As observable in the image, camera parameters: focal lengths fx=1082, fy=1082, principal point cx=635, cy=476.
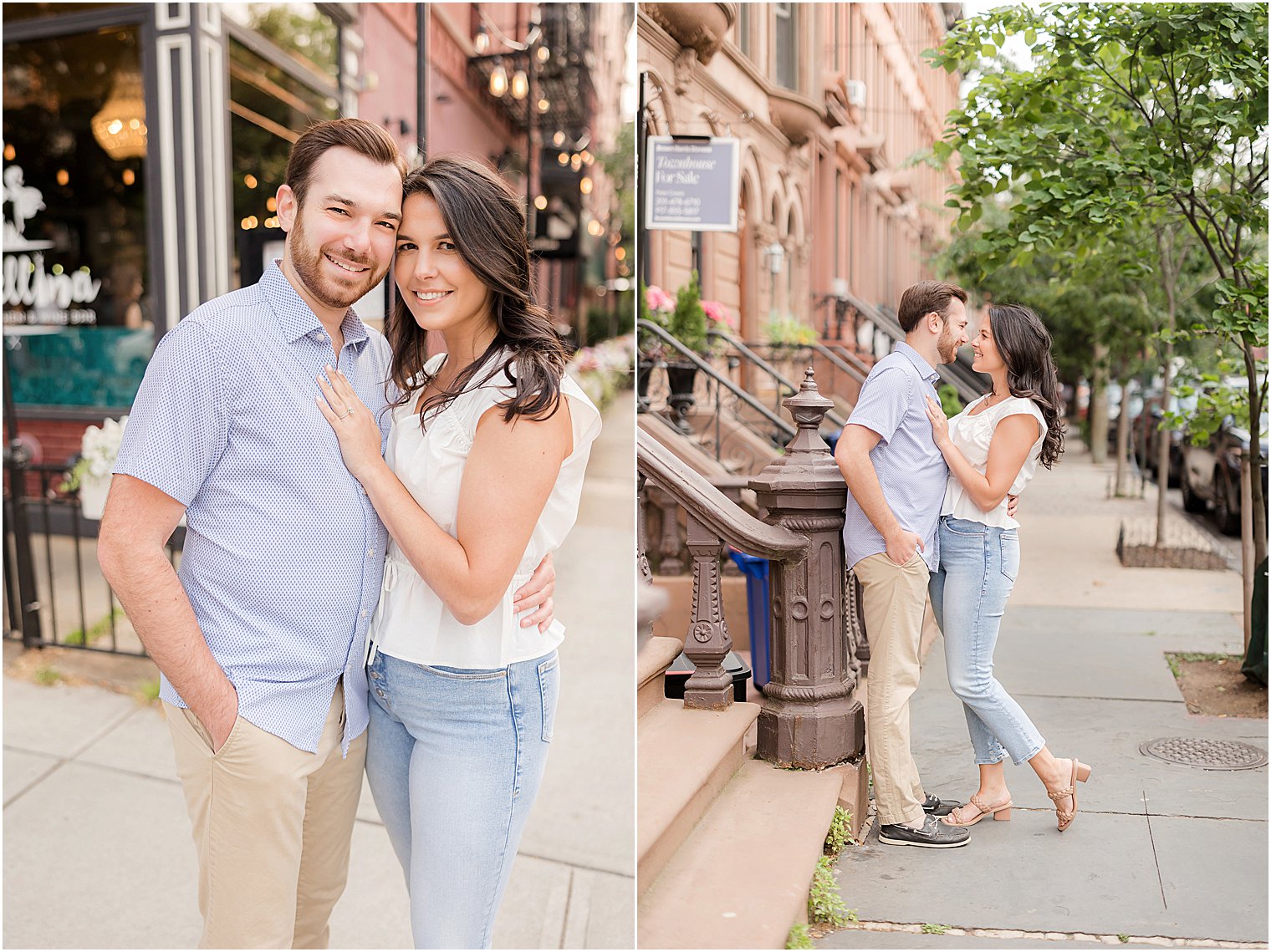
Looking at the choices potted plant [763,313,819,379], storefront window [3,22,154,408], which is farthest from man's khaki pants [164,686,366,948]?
storefront window [3,22,154,408]

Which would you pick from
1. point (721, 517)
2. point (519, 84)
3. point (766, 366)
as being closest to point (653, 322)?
point (766, 366)

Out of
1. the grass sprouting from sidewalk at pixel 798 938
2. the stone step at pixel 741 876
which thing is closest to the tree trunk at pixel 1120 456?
the stone step at pixel 741 876

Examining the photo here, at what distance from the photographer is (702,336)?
21.0ft

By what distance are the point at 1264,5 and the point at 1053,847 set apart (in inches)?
109

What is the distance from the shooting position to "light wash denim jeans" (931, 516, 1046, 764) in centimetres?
294

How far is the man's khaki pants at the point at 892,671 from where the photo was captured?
10.4 ft

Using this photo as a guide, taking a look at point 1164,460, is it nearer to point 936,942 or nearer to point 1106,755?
point 1106,755

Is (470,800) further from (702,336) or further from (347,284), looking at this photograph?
(702,336)

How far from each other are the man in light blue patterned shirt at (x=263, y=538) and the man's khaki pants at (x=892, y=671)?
126cm

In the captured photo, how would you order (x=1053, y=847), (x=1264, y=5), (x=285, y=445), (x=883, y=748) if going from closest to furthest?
1. (x=285, y=445)
2. (x=1053, y=847)
3. (x=883, y=748)
4. (x=1264, y=5)

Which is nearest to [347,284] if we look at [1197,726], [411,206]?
[411,206]

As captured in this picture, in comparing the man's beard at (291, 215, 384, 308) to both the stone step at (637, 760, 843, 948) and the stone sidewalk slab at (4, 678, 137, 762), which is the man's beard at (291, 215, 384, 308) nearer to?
the stone step at (637, 760, 843, 948)

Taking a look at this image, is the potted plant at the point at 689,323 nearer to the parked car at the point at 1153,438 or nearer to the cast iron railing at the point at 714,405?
the cast iron railing at the point at 714,405

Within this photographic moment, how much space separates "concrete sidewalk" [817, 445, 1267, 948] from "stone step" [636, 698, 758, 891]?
449 millimetres
